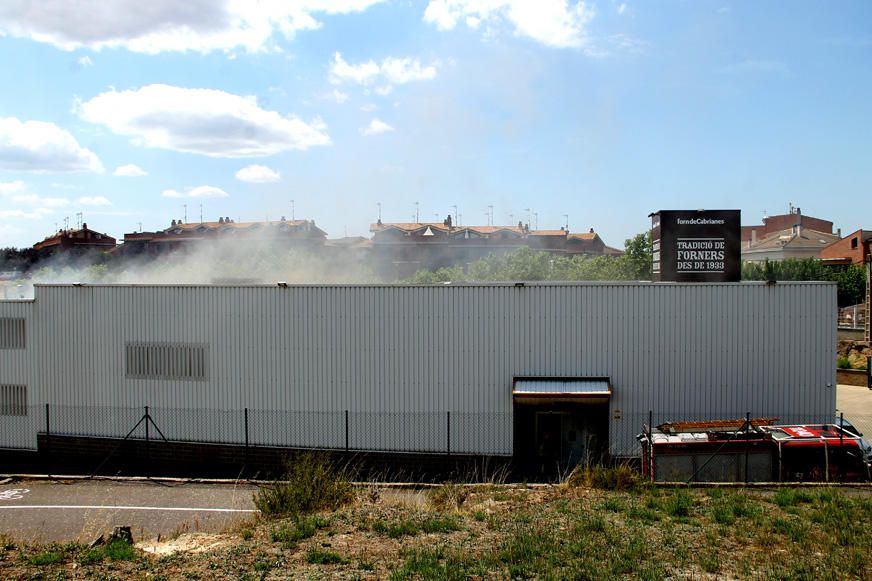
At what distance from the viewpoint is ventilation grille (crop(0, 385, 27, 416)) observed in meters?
22.4

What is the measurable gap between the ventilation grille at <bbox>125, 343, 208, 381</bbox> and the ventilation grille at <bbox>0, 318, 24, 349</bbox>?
3737 mm

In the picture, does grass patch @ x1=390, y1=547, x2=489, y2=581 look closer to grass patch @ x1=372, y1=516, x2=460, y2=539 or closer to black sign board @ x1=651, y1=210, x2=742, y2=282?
grass patch @ x1=372, y1=516, x2=460, y2=539

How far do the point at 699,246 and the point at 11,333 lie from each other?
65.5 ft

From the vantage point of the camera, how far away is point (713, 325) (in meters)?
18.6

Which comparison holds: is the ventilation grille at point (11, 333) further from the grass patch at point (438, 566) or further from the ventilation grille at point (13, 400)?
the grass patch at point (438, 566)

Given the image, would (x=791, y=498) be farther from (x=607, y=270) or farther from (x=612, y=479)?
(x=607, y=270)

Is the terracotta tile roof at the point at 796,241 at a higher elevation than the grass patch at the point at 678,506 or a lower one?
higher

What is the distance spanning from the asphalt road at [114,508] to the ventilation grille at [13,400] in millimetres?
4686

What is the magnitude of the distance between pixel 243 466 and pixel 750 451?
1254cm

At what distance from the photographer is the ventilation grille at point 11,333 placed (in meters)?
22.4

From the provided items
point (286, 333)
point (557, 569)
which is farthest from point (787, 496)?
point (286, 333)

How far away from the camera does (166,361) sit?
2109 cm

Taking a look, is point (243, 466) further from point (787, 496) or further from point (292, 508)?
point (787, 496)

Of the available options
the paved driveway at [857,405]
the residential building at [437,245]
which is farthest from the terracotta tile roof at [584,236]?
the paved driveway at [857,405]
